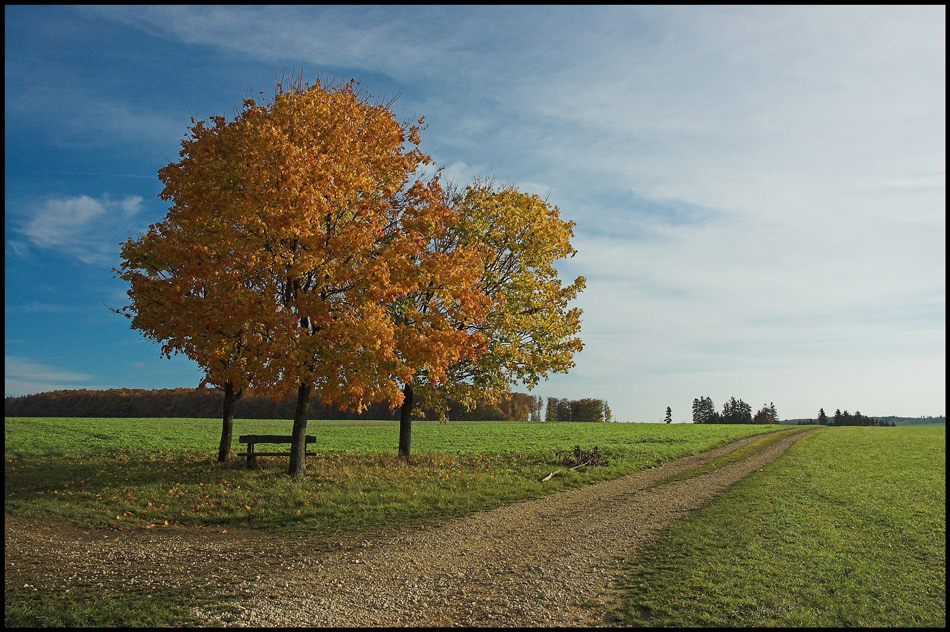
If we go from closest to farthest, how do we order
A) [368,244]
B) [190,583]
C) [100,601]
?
[100,601]
[190,583]
[368,244]

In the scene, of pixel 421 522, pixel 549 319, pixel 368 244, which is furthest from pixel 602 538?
pixel 549 319

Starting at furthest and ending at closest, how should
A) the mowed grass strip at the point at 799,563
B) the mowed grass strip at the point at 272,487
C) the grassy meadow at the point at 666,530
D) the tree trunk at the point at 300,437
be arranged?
the tree trunk at the point at 300,437 → the mowed grass strip at the point at 272,487 → the grassy meadow at the point at 666,530 → the mowed grass strip at the point at 799,563

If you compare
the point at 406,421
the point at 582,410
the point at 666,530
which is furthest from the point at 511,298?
the point at 582,410

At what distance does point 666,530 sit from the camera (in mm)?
11836

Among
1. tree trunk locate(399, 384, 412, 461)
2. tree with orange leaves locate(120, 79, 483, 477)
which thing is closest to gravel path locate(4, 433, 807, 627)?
tree with orange leaves locate(120, 79, 483, 477)

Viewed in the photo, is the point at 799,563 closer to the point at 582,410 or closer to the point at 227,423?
the point at 227,423

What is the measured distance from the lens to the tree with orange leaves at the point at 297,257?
49.1ft

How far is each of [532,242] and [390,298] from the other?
31.3ft

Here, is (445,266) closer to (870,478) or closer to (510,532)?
(510,532)

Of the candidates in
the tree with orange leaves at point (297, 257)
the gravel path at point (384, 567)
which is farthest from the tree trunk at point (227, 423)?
the gravel path at point (384, 567)

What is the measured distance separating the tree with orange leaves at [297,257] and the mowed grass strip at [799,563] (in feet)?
27.4

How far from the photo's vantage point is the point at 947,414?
5996mm

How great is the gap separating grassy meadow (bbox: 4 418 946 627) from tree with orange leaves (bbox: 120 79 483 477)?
10.0 feet

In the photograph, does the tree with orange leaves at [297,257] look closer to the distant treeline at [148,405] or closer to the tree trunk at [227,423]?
the tree trunk at [227,423]
